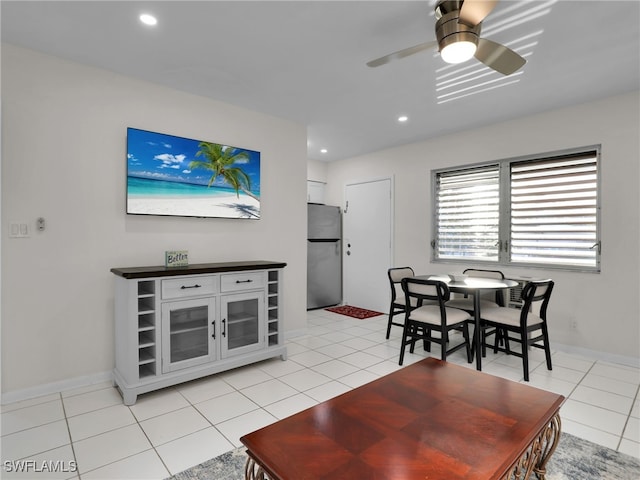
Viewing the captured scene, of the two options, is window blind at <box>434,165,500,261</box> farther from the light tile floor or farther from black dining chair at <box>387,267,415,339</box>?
the light tile floor

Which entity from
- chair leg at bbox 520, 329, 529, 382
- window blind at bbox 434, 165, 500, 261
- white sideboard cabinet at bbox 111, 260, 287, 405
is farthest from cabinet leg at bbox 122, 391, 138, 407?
window blind at bbox 434, 165, 500, 261

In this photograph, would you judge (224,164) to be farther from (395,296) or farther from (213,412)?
(395,296)

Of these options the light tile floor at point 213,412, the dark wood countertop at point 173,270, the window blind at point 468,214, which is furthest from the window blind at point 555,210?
the dark wood countertop at point 173,270

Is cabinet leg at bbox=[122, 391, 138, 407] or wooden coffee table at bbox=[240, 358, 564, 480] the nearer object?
wooden coffee table at bbox=[240, 358, 564, 480]

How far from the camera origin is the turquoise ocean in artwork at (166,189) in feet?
9.80

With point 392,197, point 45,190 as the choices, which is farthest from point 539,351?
point 45,190

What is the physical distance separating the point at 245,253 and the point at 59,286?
1650 mm

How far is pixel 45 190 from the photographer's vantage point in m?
2.63

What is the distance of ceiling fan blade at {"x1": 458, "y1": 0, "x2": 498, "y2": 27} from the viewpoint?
1.62 metres

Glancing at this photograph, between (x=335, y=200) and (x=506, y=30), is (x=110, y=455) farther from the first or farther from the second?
(x=335, y=200)

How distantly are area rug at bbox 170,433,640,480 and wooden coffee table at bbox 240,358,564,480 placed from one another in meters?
0.28

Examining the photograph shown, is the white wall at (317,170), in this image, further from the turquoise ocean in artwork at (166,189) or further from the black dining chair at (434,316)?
the black dining chair at (434,316)

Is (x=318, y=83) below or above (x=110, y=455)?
above

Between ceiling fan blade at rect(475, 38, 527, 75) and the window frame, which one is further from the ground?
ceiling fan blade at rect(475, 38, 527, 75)
